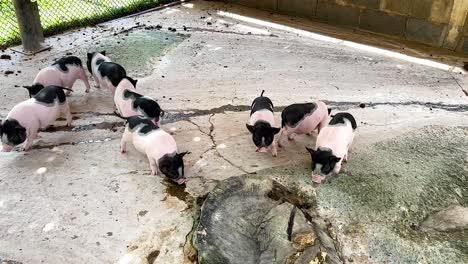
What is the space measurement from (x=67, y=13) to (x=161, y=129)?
402cm

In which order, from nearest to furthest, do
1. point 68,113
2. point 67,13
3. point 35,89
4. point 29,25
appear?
1. point 68,113
2. point 35,89
3. point 29,25
4. point 67,13

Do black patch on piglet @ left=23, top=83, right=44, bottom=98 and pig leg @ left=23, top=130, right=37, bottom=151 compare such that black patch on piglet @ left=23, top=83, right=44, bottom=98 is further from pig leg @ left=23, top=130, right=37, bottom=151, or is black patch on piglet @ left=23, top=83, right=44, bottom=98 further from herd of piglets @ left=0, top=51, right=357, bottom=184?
pig leg @ left=23, top=130, right=37, bottom=151

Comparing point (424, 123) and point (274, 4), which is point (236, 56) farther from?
point (424, 123)

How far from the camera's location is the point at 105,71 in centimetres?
453

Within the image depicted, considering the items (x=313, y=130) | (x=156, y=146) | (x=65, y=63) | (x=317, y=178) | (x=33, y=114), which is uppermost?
(x=65, y=63)

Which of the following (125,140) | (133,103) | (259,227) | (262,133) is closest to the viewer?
(259,227)

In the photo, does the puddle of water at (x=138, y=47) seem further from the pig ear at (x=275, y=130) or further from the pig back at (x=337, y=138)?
the pig back at (x=337, y=138)

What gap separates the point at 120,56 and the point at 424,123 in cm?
374

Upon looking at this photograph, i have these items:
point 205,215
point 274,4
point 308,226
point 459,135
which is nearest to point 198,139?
point 205,215

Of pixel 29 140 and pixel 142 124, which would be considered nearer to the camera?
pixel 142 124

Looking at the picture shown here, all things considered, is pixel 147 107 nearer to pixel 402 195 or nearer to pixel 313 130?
pixel 313 130

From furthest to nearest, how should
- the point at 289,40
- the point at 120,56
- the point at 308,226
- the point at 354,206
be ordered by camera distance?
the point at 289,40, the point at 120,56, the point at 354,206, the point at 308,226

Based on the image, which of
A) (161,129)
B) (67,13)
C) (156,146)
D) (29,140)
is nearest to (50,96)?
(29,140)

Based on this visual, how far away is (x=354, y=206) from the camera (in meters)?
3.28
